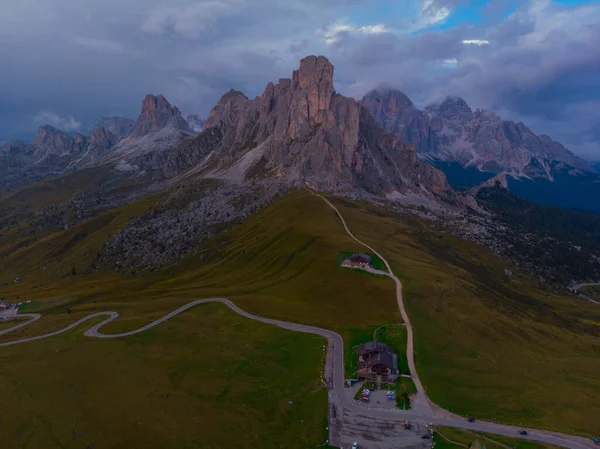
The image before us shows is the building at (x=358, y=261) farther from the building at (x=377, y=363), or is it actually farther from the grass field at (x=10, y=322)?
the grass field at (x=10, y=322)

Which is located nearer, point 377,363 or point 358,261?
point 377,363

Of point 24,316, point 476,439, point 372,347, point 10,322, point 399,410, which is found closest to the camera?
point 476,439

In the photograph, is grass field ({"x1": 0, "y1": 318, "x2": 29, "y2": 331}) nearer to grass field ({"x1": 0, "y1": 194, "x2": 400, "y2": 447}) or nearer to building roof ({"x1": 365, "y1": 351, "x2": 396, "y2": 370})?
grass field ({"x1": 0, "y1": 194, "x2": 400, "y2": 447})

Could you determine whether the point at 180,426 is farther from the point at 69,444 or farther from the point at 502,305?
the point at 502,305

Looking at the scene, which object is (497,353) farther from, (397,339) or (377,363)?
(377,363)

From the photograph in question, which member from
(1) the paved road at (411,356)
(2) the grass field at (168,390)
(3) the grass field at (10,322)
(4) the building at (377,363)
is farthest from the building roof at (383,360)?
(3) the grass field at (10,322)

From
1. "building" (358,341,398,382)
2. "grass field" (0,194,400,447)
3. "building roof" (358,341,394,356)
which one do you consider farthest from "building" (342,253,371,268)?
"building" (358,341,398,382)

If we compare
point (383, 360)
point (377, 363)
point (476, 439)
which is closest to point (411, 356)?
point (383, 360)
